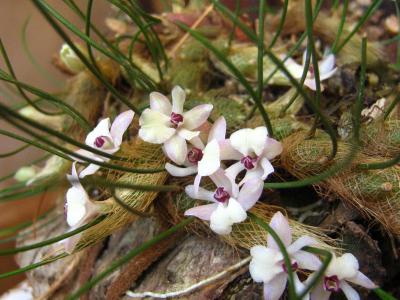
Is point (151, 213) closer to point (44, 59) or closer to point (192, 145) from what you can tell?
point (192, 145)

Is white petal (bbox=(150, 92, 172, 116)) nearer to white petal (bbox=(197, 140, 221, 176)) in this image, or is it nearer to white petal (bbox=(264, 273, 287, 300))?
white petal (bbox=(197, 140, 221, 176))

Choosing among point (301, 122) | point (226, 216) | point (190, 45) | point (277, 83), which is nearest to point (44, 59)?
point (190, 45)

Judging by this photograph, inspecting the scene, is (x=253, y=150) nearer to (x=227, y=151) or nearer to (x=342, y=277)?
(x=227, y=151)

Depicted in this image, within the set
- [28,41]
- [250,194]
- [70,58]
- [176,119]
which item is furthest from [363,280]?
[28,41]

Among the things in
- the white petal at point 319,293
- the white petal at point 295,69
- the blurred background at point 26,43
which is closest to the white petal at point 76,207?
the white petal at point 319,293

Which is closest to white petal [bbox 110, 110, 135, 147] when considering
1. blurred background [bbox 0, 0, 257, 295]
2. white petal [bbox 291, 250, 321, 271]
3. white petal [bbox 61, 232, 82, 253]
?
white petal [bbox 61, 232, 82, 253]
